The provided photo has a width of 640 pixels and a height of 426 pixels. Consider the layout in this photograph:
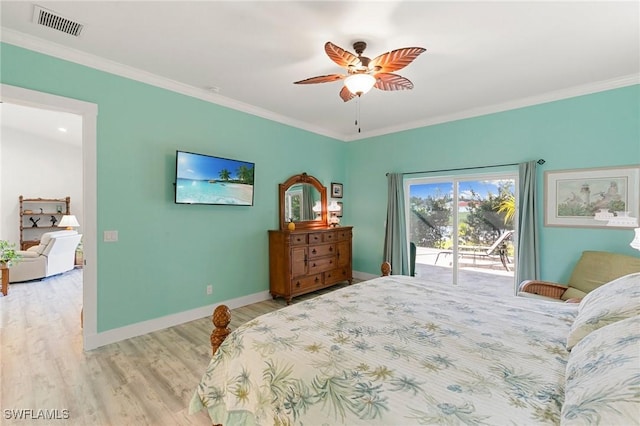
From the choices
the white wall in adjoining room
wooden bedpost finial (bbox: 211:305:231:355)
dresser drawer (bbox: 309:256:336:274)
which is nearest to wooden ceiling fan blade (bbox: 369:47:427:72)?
wooden bedpost finial (bbox: 211:305:231:355)

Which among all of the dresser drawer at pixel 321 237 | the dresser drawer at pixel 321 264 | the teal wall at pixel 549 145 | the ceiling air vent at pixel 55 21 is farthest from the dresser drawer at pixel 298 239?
the ceiling air vent at pixel 55 21

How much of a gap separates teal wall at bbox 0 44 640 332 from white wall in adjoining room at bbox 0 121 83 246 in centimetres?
536

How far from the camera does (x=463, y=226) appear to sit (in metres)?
4.36

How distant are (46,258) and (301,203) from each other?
4888 millimetres

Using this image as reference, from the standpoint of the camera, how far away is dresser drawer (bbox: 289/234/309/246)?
411 cm

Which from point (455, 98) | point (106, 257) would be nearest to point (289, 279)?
point (106, 257)

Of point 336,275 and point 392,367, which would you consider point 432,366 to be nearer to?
point 392,367

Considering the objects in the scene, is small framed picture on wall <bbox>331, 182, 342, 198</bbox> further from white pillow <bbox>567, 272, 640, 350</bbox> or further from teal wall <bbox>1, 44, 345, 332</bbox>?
white pillow <bbox>567, 272, 640, 350</bbox>

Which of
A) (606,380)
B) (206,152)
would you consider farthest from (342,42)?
(606,380)

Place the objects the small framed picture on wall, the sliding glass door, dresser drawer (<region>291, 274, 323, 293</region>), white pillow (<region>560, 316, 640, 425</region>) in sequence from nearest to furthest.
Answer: white pillow (<region>560, 316, 640, 425</region>) < the sliding glass door < dresser drawer (<region>291, 274, 323, 293</region>) < the small framed picture on wall

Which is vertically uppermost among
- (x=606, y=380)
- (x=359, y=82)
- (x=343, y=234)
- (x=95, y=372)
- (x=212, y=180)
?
(x=359, y=82)

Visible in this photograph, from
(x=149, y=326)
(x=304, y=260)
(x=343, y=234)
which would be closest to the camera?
(x=149, y=326)

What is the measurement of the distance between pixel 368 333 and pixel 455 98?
11.1 ft

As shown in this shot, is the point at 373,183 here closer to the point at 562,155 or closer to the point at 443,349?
the point at 562,155
